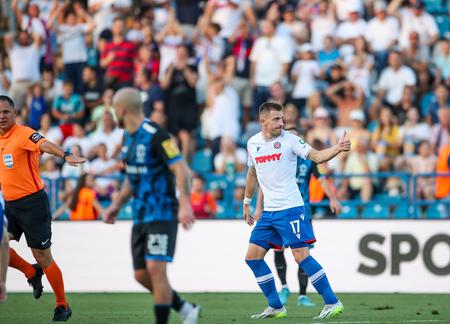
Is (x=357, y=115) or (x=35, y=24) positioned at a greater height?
(x=35, y=24)

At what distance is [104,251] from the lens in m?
17.7

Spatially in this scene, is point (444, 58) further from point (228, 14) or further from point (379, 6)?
point (228, 14)

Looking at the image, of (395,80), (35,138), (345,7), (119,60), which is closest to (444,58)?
(395,80)

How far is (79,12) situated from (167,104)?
3768 millimetres

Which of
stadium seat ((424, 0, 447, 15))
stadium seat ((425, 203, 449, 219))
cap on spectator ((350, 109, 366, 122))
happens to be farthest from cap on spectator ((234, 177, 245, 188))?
stadium seat ((424, 0, 447, 15))

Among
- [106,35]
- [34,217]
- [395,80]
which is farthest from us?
[106,35]

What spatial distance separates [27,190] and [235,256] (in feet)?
20.7

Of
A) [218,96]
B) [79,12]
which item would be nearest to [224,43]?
[218,96]

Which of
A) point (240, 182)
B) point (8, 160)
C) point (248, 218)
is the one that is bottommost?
point (240, 182)

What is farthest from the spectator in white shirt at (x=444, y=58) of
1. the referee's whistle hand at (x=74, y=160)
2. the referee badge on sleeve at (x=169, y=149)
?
the referee badge on sleeve at (x=169, y=149)

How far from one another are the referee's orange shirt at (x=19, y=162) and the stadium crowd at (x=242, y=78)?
7267 mm

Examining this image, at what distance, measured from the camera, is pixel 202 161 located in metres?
21.3

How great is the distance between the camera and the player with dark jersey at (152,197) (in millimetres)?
9062

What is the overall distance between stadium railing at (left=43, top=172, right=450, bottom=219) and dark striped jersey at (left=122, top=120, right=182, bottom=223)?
853 cm
